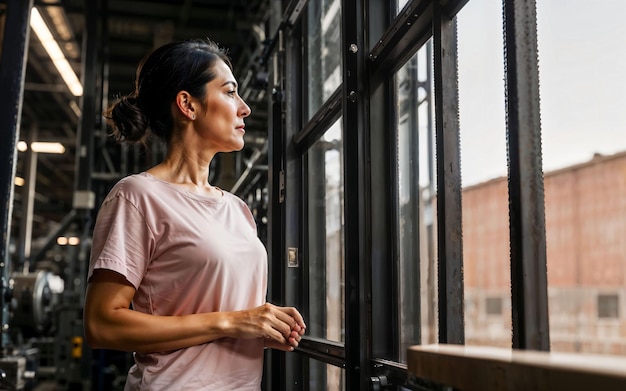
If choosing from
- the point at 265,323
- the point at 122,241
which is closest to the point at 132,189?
the point at 122,241

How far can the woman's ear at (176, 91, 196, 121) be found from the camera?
1.53m

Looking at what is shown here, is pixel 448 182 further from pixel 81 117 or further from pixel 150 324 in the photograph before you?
pixel 81 117

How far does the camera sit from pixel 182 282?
136 centimetres

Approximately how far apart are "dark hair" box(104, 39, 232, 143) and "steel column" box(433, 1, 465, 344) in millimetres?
585

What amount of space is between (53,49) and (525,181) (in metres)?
Result: 8.17

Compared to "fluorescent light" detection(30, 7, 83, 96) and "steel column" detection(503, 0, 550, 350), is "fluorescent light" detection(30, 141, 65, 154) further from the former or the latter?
"steel column" detection(503, 0, 550, 350)

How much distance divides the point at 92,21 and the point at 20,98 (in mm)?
4140

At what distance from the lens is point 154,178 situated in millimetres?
1434

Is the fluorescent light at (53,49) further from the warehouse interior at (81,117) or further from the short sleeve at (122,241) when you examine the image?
the short sleeve at (122,241)

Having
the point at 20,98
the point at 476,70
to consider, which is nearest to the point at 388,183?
the point at 476,70

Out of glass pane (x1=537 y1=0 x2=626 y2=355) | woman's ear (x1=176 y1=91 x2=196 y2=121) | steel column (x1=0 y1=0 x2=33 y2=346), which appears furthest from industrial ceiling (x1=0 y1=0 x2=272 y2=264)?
glass pane (x1=537 y1=0 x2=626 y2=355)

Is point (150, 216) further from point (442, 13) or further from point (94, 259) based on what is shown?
point (442, 13)

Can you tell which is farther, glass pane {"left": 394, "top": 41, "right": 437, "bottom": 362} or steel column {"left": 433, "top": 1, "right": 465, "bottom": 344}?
glass pane {"left": 394, "top": 41, "right": 437, "bottom": 362}

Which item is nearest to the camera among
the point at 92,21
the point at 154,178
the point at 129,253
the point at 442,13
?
the point at 129,253
